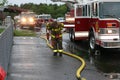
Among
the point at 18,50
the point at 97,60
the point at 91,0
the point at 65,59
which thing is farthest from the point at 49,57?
the point at 91,0

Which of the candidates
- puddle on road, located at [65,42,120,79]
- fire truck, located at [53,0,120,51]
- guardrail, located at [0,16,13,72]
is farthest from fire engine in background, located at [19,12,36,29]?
guardrail, located at [0,16,13,72]

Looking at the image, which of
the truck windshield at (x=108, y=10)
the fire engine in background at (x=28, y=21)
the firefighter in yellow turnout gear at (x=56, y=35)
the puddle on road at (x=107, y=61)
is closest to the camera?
the puddle on road at (x=107, y=61)

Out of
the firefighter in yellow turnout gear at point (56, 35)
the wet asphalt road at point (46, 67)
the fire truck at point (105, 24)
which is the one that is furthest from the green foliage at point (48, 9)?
the wet asphalt road at point (46, 67)

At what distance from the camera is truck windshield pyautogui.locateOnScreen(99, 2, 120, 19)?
1847 cm

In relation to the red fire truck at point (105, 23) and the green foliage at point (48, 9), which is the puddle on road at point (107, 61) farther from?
the green foliage at point (48, 9)

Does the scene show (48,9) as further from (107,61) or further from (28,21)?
(107,61)

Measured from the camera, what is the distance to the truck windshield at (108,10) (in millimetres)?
18469

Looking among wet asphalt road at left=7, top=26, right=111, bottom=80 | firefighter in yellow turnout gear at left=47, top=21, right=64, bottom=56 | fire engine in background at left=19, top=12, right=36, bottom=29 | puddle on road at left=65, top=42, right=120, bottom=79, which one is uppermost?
firefighter in yellow turnout gear at left=47, top=21, right=64, bottom=56

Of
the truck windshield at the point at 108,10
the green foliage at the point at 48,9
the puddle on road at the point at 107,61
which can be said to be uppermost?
the truck windshield at the point at 108,10

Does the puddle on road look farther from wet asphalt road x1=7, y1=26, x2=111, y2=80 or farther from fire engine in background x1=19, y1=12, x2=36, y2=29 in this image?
fire engine in background x1=19, y1=12, x2=36, y2=29

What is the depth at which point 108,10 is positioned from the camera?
18.5 meters

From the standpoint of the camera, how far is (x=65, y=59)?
17.0 m

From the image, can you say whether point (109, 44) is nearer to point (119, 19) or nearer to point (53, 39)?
point (119, 19)

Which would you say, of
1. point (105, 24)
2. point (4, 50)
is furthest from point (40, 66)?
point (105, 24)
